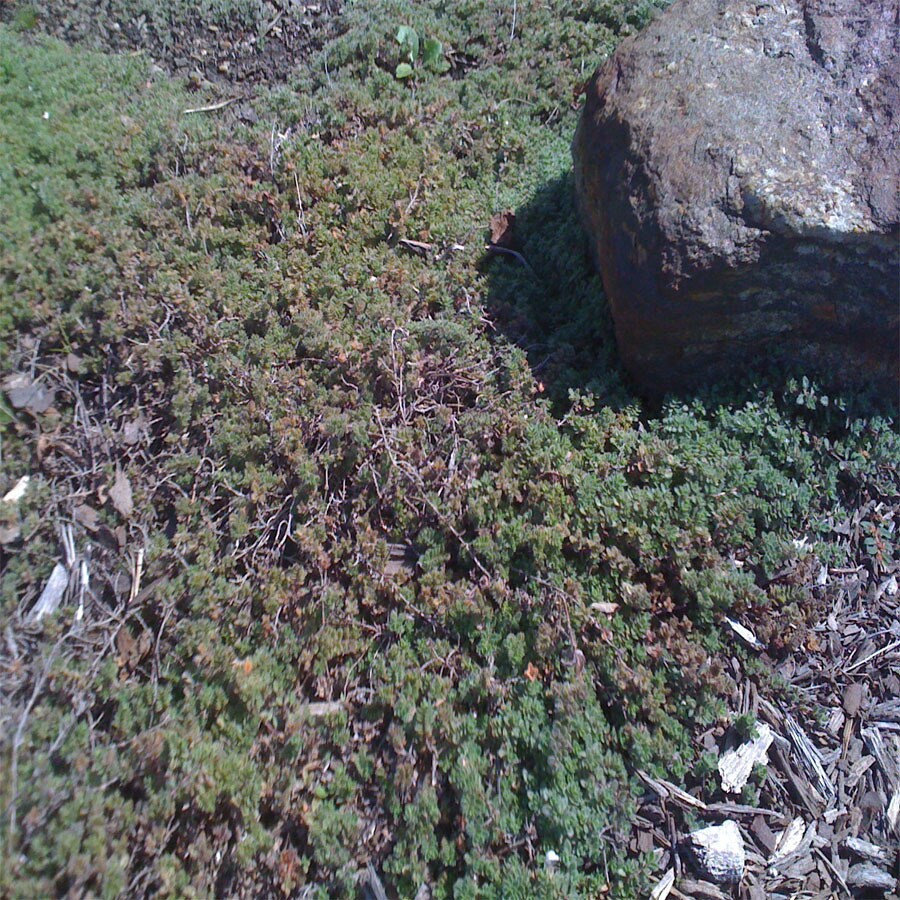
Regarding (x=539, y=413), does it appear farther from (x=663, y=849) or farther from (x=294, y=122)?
(x=294, y=122)

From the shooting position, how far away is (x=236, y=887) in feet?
9.02

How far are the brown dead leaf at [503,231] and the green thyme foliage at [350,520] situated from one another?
0.08m

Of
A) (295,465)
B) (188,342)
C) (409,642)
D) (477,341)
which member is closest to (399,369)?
(477,341)

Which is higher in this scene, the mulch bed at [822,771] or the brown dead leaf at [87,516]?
the brown dead leaf at [87,516]

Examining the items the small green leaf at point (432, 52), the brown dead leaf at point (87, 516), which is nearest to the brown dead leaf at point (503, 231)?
the small green leaf at point (432, 52)

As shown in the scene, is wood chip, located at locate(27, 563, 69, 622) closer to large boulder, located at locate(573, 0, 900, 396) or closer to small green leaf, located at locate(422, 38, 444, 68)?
large boulder, located at locate(573, 0, 900, 396)

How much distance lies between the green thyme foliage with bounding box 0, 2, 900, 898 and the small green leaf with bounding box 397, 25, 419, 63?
35.5 inches

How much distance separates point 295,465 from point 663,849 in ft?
6.84

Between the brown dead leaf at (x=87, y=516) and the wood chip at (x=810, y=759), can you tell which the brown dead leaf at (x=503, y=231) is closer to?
the brown dead leaf at (x=87, y=516)

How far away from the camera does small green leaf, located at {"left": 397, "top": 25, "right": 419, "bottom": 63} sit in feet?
16.8

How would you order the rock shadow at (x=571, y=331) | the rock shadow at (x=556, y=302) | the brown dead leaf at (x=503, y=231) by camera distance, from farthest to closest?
the brown dead leaf at (x=503, y=231) → the rock shadow at (x=556, y=302) → the rock shadow at (x=571, y=331)

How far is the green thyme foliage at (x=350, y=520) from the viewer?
2.79 meters

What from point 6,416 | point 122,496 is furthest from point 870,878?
point 6,416

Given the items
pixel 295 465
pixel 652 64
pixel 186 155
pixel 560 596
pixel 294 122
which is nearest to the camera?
pixel 560 596
